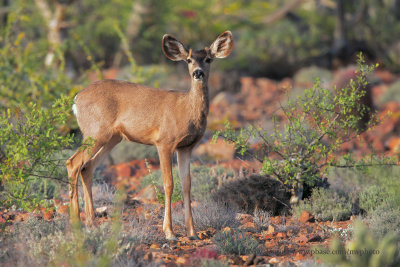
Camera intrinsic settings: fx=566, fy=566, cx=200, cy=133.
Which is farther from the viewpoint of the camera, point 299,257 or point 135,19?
point 135,19

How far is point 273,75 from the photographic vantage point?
79.3ft

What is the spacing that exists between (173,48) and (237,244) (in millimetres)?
2902

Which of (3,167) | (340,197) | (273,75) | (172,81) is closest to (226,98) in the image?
(172,81)

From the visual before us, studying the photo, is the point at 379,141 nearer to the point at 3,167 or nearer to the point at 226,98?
the point at 226,98

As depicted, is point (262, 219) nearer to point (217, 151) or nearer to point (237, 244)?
point (237, 244)

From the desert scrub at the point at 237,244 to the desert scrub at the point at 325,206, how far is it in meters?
1.89

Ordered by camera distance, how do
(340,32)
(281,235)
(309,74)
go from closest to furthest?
(281,235) → (309,74) → (340,32)

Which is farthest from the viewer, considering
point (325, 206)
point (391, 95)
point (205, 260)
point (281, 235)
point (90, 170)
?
point (391, 95)

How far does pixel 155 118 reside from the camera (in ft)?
24.8

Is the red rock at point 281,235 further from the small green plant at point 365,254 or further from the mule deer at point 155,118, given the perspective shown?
the small green plant at point 365,254

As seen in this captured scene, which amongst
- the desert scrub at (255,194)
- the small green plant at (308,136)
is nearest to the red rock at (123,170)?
the desert scrub at (255,194)

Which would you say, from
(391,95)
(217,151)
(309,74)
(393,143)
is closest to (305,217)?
(217,151)

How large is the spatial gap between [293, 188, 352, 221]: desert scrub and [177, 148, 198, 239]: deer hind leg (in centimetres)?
183

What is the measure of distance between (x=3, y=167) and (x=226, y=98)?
43.3ft
